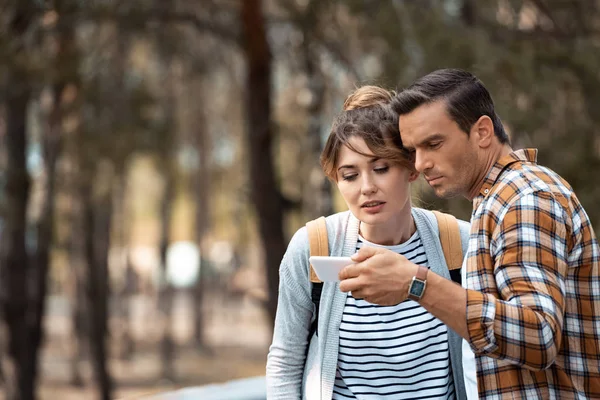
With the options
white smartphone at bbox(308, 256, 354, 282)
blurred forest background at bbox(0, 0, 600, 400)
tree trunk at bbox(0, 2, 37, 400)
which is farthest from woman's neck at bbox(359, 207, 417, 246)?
tree trunk at bbox(0, 2, 37, 400)

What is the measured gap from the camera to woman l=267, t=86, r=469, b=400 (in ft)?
7.21

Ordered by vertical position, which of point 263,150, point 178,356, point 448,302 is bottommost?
point 178,356

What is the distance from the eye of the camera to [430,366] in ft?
7.25

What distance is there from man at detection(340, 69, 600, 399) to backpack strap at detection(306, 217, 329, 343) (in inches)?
18.4

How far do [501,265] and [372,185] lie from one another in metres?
0.63

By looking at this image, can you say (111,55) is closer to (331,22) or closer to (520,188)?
(331,22)

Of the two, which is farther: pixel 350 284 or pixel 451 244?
pixel 451 244

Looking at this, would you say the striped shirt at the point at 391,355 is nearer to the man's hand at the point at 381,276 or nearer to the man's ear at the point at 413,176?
the man's ear at the point at 413,176

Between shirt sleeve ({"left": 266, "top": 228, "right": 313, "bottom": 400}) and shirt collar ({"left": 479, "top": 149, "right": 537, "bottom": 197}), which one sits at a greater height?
shirt collar ({"left": 479, "top": 149, "right": 537, "bottom": 197})

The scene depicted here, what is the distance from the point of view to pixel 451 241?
2.36 meters

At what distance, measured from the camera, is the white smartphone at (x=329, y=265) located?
1.80 meters

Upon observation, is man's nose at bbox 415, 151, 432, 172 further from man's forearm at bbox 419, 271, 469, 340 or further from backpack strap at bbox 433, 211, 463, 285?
backpack strap at bbox 433, 211, 463, 285

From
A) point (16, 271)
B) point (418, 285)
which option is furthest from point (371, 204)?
point (16, 271)

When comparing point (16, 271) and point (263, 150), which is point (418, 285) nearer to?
point (263, 150)
